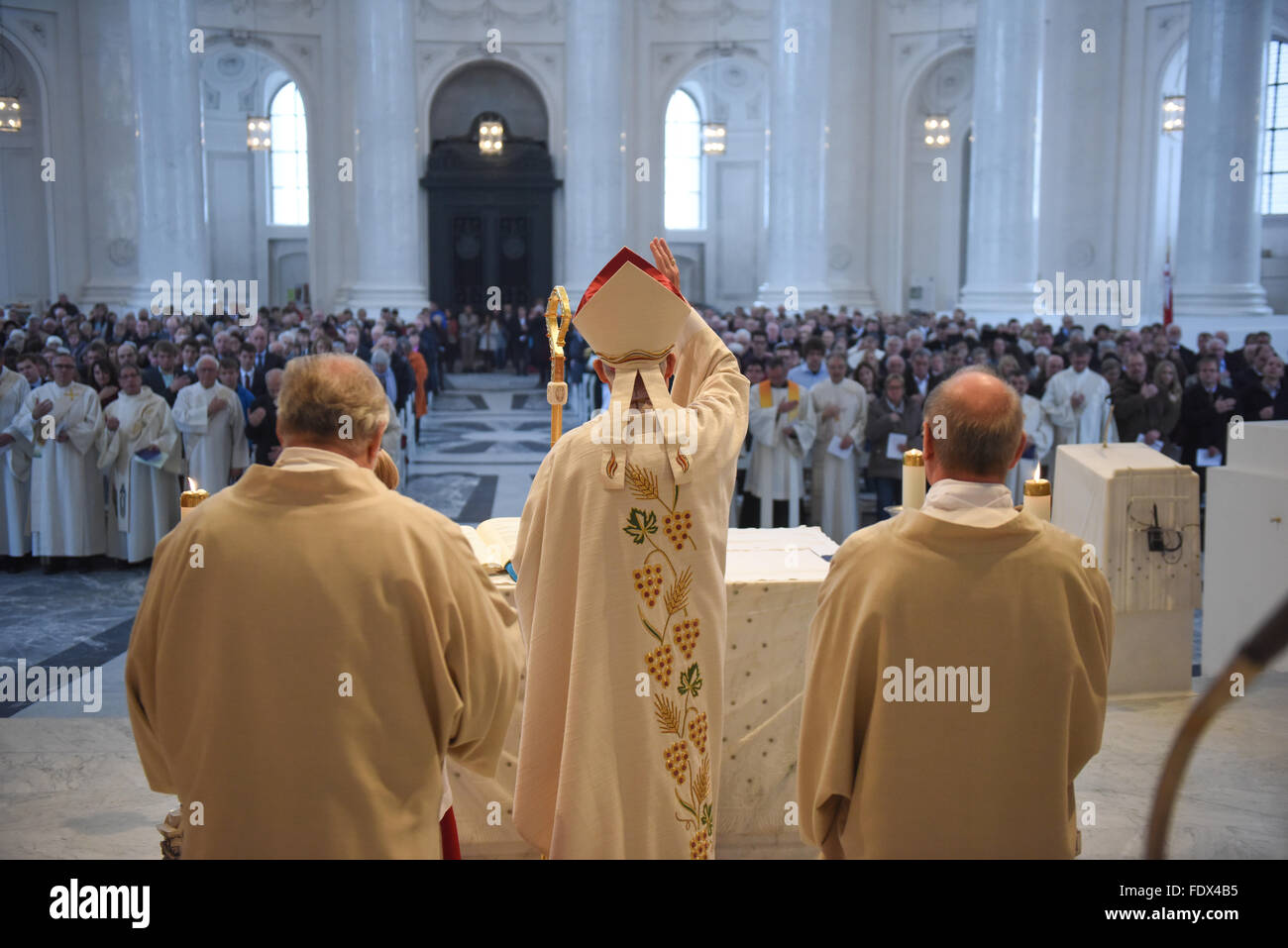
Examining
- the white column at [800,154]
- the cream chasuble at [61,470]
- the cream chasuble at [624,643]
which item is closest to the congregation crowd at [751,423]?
the cream chasuble at [61,470]

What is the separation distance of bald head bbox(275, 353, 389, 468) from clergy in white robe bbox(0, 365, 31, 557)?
7997mm

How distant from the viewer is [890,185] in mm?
24484

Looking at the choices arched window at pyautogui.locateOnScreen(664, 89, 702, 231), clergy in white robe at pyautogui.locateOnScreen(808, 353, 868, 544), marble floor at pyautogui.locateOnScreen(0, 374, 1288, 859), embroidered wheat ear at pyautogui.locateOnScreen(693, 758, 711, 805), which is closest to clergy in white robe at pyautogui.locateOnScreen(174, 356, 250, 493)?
Answer: marble floor at pyautogui.locateOnScreen(0, 374, 1288, 859)

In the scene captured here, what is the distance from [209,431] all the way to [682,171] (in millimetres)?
21750

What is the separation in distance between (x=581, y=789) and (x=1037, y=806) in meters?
1.39

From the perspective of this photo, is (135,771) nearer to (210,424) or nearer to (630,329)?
(630,329)

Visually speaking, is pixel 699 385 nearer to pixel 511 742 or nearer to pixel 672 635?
pixel 672 635

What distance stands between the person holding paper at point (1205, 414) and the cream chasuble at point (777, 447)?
305 centimetres

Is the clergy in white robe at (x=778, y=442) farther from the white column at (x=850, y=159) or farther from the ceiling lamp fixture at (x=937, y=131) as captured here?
the ceiling lamp fixture at (x=937, y=131)

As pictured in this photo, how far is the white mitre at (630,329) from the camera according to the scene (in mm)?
3465

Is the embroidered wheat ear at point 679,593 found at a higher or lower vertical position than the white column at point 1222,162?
lower

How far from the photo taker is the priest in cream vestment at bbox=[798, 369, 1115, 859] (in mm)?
2514
